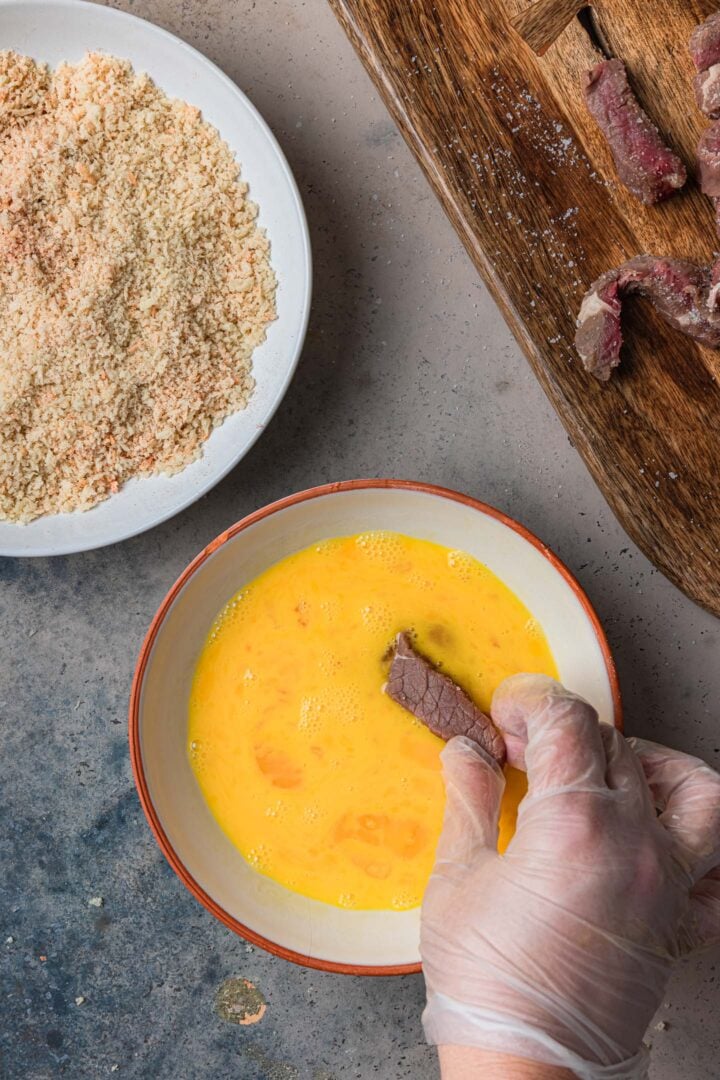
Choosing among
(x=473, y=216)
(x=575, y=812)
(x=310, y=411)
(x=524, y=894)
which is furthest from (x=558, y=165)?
(x=524, y=894)

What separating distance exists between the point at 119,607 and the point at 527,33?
4.12 feet

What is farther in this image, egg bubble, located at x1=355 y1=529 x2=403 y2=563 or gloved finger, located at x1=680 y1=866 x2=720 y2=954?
egg bubble, located at x1=355 y1=529 x2=403 y2=563

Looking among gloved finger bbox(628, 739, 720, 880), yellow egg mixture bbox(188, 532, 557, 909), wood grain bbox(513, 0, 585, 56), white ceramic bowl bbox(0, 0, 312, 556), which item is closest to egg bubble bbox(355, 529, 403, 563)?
yellow egg mixture bbox(188, 532, 557, 909)

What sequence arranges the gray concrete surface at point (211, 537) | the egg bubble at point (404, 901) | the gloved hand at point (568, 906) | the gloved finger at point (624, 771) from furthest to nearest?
the gray concrete surface at point (211, 537)
the egg bubble at point (404, 901)
the gloved finger at point (624, 771)
the gloved hand at point (568, 906)

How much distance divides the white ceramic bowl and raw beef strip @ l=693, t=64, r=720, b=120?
70cm

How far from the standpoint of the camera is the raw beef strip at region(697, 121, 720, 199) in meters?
1.58

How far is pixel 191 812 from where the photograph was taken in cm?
165

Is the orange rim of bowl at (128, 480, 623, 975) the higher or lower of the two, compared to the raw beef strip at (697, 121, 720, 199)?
lower

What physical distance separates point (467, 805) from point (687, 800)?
1.15 ft

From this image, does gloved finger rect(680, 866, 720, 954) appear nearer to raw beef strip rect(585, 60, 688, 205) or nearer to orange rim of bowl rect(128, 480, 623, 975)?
orange rim of bowl rect(128, 480, 623, 975)

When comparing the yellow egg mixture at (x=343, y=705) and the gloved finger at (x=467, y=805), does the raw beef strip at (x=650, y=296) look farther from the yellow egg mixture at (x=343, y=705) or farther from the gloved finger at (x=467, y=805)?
the gloved finger at (x=467, y=805)

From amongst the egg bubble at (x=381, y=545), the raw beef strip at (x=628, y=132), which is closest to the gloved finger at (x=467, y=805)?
the egg bubble at (x=381, y=545)

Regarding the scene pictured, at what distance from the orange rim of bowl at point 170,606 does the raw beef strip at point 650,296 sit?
34cm

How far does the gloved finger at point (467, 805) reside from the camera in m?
1.47
